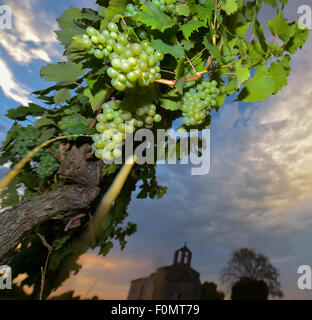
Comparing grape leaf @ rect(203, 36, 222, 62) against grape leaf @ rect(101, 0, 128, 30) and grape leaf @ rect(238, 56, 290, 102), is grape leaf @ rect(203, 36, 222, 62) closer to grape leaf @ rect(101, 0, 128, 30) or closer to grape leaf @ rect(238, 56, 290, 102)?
grape leaf @ rect(238, 56, 290, 102)

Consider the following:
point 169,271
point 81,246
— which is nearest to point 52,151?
point 81,246

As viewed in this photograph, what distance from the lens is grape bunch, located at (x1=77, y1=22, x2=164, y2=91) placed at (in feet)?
2.38

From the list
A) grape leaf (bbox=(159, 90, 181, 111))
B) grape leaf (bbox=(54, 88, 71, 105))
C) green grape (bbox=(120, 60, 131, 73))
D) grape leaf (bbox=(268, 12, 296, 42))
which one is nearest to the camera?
green grape (bbox=(120, 60, 131, 73))

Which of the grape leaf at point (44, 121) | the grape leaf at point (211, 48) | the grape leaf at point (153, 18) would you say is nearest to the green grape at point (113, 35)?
the grape leaf at point (153, 18)

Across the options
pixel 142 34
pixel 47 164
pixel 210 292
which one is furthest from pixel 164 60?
pixel 210 292

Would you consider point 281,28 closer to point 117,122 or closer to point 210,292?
point 117,122

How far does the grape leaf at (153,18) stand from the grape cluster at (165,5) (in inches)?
1.0

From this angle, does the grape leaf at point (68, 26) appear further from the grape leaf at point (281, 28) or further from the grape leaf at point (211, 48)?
the grape leaf at point (281, 28)

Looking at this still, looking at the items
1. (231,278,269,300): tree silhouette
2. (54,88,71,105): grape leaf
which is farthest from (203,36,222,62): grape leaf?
(231,278,269,300): tree silhouette

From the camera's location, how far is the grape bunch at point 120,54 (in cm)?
72

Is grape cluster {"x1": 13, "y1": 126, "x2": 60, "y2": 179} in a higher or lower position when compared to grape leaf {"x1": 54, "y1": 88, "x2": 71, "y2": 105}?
lower

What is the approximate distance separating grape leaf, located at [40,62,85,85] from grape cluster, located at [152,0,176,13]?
2.04ft
